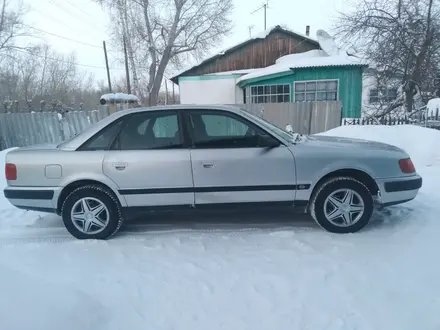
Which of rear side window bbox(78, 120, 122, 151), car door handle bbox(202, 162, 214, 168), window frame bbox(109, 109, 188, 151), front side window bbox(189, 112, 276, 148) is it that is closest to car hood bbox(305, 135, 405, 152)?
front side window bbox(189, 112, 276, 148)

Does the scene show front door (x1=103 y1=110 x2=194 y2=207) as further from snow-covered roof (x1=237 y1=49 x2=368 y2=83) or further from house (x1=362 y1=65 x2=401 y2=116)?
house (x1=362 y1=65 x2=401 y2=116)

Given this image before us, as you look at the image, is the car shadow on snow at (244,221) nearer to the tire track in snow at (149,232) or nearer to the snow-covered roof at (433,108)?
the tire track in snow at (149,232)

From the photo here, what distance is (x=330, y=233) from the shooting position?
3664 millimetres

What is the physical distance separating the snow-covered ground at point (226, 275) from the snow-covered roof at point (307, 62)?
1154cm

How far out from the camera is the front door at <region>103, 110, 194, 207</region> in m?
3.54

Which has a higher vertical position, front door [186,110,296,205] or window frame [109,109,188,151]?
window frame [109,109,188,151]

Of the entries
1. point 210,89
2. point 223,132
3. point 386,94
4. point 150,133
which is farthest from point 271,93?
point 150,133

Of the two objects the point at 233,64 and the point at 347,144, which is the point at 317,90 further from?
the point at 347,144

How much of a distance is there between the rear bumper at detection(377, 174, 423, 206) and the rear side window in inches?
123

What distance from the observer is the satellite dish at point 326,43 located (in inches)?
664

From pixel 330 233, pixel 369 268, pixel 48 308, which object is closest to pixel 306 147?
pixel 330 233

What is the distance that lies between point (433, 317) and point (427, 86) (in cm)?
1322

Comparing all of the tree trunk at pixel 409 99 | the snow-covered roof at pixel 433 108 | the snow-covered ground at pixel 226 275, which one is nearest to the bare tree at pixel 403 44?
the tree trunk at pixel 409 99

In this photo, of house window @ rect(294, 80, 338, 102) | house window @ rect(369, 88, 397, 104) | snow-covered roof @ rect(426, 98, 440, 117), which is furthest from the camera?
house window @ rect(294, 80, 338, 102)
